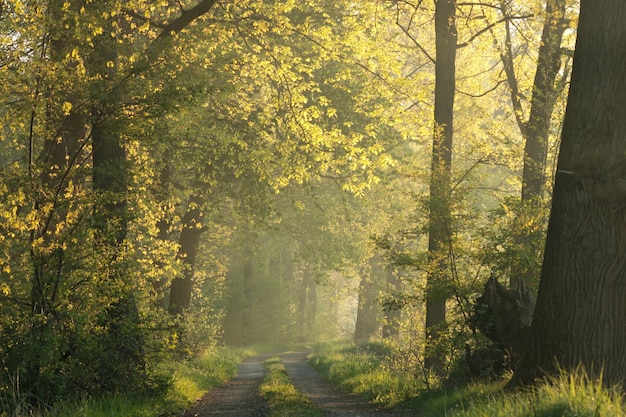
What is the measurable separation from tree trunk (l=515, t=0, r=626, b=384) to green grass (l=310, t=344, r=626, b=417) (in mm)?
401

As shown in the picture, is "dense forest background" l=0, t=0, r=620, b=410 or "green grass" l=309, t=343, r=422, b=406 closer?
"dense forest background" l=0, t=0, r=620, b=410

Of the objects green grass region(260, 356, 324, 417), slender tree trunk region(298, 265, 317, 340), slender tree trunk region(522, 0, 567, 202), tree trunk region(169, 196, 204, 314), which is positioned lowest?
slender tree trunk region(298, 265, 317, 340)

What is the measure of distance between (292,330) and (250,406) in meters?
41.2

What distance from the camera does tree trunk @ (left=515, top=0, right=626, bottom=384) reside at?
316 inches

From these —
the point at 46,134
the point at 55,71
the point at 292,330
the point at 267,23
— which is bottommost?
the point at 292,330

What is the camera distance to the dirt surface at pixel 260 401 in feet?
38.7

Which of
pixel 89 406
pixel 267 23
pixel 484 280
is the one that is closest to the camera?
pixel 89 406

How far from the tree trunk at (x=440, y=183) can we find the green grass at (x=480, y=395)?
908 mm

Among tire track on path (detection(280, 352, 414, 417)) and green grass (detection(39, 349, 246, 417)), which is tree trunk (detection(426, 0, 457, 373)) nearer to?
tire track on path (detection(280, 352, 414, 417))

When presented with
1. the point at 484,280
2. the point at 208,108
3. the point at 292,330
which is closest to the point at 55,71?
the point at 484,280

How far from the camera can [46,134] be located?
37.9 ft

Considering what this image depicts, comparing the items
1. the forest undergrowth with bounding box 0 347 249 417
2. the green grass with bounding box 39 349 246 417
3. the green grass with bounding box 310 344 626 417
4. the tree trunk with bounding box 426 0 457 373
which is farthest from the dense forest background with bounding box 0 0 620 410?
the green grass with bounding box 310 344 626 417

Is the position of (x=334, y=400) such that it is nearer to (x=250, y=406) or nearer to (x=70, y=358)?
(x=250, y=406)

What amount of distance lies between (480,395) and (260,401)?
5.50m
